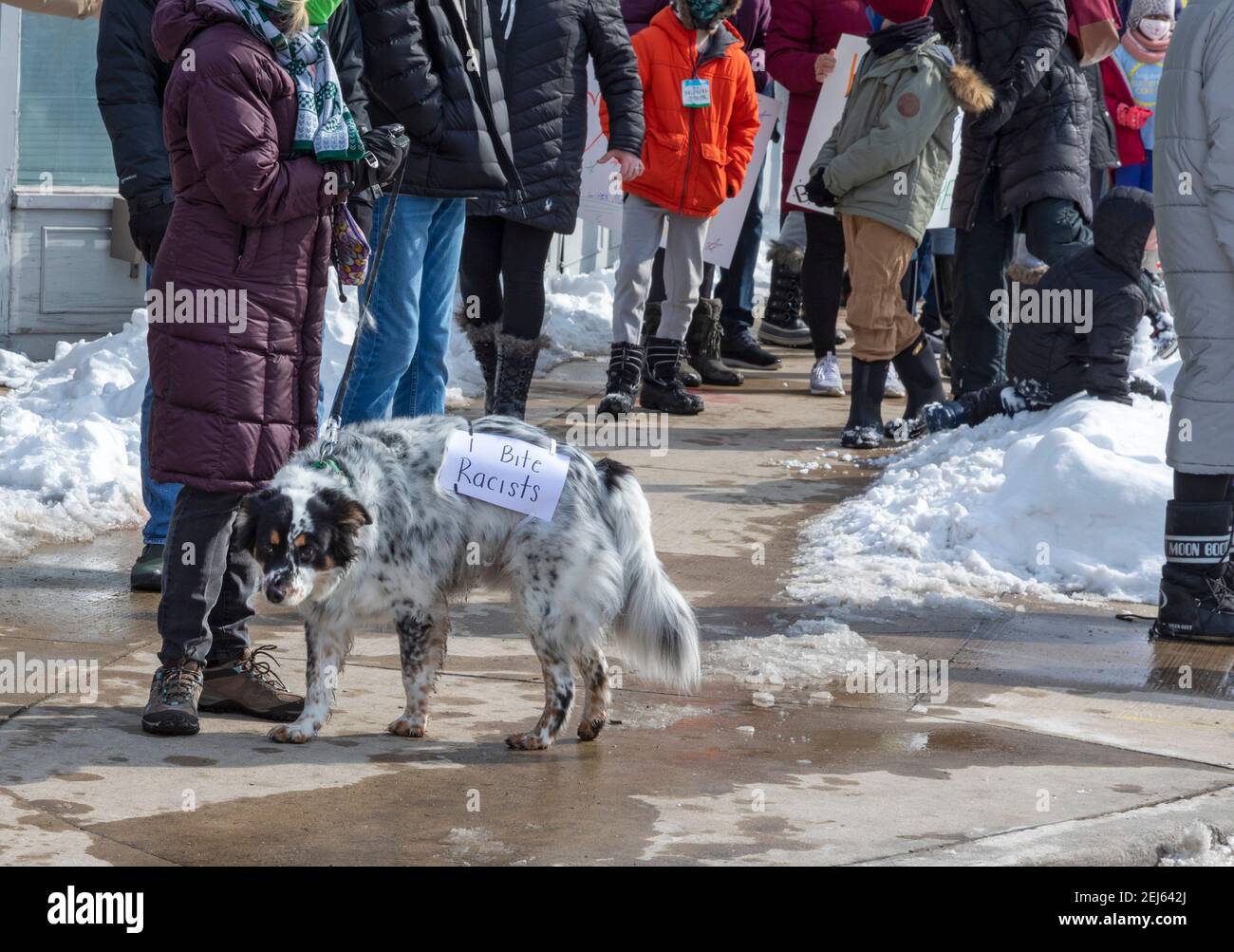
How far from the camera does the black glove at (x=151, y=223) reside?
5449 millimetres

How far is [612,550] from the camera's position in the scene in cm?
469

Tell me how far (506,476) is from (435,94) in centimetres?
208

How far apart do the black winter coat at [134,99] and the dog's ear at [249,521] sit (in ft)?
4.65

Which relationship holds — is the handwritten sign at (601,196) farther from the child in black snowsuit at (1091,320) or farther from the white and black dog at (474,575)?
the white and black dog at (474,575)

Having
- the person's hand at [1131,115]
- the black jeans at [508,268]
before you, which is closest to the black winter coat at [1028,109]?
the person's hand at [1131,115]

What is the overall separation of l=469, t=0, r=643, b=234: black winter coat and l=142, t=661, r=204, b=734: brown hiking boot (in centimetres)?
314

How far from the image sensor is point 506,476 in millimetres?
4648

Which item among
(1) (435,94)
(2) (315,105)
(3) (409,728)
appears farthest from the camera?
(1) (435,94)

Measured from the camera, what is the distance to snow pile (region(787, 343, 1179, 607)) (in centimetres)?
651

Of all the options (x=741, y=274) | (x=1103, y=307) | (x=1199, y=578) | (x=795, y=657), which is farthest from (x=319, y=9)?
(x=741, y=274)

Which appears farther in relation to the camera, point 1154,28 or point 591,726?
point 1154,28

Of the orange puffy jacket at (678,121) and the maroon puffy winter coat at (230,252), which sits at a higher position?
the orange puffy jacket at (678,121)

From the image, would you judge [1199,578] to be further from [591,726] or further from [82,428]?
[82,428]

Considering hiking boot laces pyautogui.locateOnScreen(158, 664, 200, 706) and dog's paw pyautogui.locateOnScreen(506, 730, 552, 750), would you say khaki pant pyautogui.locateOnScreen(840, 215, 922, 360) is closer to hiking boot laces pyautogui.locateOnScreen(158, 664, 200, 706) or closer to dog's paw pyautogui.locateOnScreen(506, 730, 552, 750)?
dog's paw pyautogui.locateOnScreen(506, 730, 552, 750)
